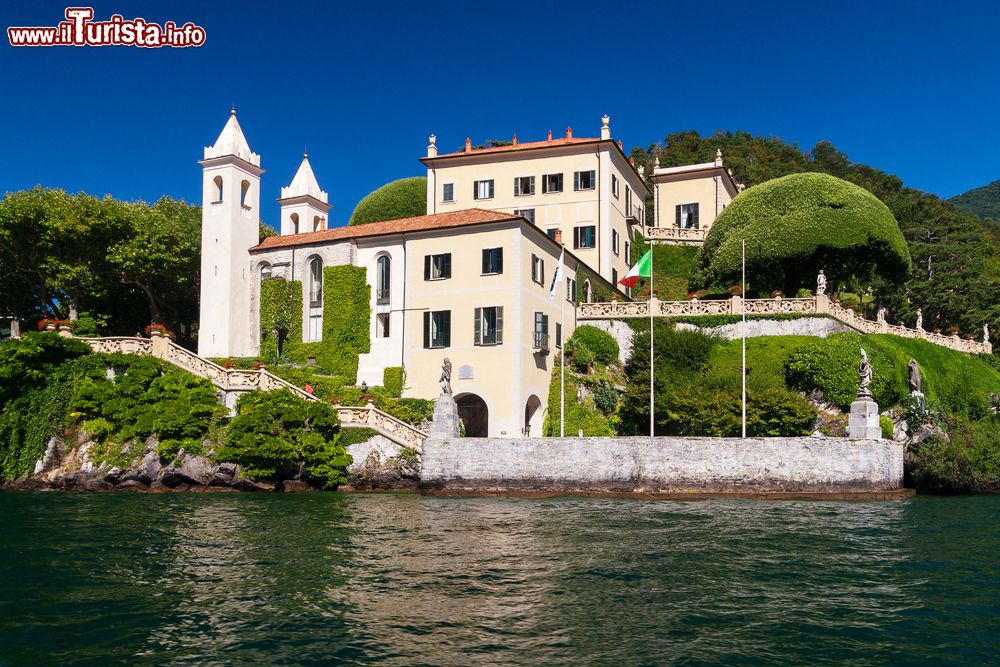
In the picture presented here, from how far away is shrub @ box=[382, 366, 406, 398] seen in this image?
42219mm

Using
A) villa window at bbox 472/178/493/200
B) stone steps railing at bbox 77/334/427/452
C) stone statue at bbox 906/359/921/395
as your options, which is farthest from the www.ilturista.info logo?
stone statue at bbox 906/359/921/395

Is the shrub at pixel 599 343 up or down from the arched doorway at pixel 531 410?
up

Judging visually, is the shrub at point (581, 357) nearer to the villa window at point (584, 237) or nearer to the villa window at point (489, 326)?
the villa window at point (489, 326)

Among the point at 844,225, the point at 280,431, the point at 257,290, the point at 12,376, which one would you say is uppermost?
the point at 844,225

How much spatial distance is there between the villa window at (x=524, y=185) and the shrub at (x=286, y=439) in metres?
25.7

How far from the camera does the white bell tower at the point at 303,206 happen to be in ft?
187

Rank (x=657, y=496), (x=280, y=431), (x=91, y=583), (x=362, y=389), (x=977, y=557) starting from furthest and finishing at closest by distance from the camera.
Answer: (x=362, y=389)
(x=280, y=431)
(x=657, y=496)
(x=977, y=557)
(x=91, y=583)

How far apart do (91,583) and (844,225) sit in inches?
1715

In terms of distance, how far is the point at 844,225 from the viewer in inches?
1879

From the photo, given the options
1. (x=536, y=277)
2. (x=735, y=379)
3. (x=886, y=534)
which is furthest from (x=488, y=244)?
(x=886, y=534)

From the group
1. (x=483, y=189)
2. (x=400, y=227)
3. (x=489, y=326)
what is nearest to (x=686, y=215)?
(x=483, y=189)

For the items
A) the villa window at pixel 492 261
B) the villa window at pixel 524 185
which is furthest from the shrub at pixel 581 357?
the villa window at pixel 524 185

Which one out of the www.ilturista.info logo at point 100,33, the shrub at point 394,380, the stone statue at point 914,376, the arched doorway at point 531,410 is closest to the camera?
the www.ilturista.info logo at point 100,33

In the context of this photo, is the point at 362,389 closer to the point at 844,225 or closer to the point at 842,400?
the point at 842,400
